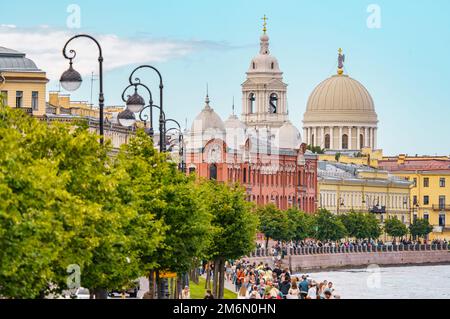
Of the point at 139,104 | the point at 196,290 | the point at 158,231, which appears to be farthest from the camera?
the point at 196,290

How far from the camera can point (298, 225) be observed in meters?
154

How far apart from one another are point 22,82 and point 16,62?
88.2 inches

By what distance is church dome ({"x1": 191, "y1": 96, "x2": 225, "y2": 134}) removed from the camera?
17325 centimetres

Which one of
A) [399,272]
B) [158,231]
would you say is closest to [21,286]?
[158,231]

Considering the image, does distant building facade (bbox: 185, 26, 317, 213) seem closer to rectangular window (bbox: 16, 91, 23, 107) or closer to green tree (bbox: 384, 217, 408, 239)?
green tree (bbox: 384, 217, 408, 239)

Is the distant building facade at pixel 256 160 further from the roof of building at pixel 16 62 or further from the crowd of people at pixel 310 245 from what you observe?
the roof of building at pixel 16 62

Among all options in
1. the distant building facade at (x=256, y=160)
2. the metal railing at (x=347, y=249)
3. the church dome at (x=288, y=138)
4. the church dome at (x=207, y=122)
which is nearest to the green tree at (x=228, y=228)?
the metal railing at (x=347, y=249)

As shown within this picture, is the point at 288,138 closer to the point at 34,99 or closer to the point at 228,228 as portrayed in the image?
the point at 34,99

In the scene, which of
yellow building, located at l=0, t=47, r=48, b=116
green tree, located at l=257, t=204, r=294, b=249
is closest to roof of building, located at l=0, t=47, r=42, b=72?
yellow building, located at l=0, t=47, r=48, b=116

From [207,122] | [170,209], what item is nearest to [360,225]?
[207,122]

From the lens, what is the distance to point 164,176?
50938 millimetres

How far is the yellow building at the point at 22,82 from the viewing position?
95.2m
